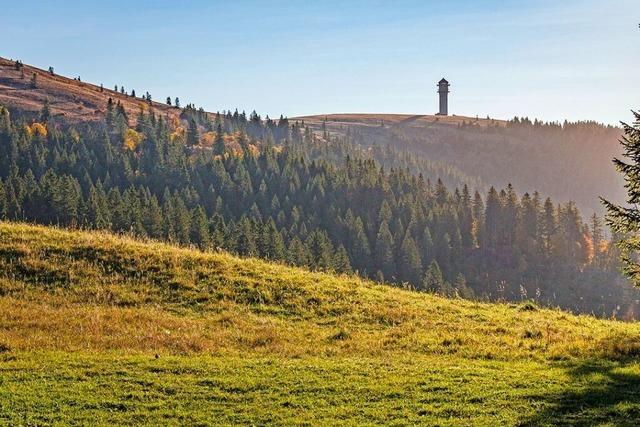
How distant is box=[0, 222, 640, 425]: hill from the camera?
493 inches

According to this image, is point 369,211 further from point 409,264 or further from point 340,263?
point 340,263

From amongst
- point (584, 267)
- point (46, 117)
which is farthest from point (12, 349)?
point (46, 117)

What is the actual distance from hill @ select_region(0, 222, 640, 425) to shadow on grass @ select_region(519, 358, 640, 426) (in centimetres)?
5

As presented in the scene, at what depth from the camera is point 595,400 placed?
13.1 metres

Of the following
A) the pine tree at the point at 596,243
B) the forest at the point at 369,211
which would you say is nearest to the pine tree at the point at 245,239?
the forest at the point at 369,211

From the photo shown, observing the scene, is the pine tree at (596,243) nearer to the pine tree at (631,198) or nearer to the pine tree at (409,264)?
the pine tree at (409,264)

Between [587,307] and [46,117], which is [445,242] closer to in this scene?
[587,307]

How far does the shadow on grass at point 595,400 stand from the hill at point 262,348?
0.05m

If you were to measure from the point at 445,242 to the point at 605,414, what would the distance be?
13046 centimetres

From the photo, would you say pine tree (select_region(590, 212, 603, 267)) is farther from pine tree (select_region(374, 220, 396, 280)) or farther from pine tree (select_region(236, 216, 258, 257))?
pine tree (select_region(236, 216, 258, 257))

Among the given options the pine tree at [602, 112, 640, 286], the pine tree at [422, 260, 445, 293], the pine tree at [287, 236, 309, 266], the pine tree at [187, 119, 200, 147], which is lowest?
the pine tree at [422, 260, 445, 293]

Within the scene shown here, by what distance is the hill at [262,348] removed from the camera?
1252 centimetres

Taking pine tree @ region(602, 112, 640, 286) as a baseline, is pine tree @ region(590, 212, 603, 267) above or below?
A: below

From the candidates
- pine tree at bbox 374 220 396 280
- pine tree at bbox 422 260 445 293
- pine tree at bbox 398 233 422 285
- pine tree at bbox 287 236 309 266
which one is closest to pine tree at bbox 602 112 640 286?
pine tree at bbox 287 236 309 266
